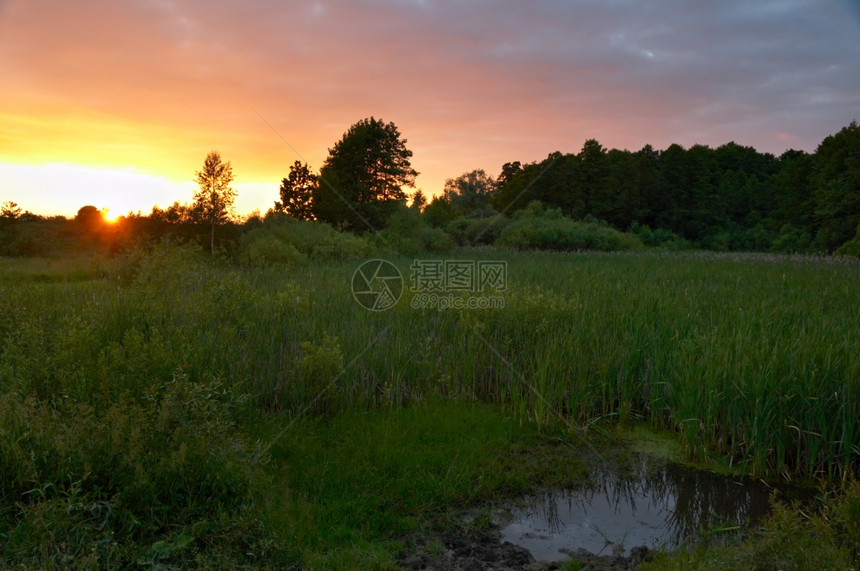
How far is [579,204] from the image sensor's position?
167ft

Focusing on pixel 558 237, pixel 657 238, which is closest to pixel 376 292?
pixel 558 237

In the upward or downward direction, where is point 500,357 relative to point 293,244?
downward

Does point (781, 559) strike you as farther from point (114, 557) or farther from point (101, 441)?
point (101, 441)

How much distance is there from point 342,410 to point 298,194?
24.3 metres

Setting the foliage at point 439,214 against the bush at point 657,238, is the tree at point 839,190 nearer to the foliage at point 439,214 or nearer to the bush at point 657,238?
the bush at point 657,238

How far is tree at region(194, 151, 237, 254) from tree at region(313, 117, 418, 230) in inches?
308

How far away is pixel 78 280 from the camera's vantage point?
14500mm

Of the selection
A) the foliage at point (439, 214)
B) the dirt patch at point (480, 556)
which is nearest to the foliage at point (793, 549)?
the dirt patch at point (480, 556)

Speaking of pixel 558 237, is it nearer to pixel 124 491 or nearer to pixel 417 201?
pixel 417 201

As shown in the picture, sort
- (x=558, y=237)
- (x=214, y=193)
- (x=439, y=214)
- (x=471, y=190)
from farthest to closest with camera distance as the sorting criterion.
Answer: (x=471, y=190)
(x=439, y=214)
(x=558, y=237)
(x=214, y=193)

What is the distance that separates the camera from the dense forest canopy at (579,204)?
20.0 m

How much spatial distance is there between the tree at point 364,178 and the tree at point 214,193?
7.82 m

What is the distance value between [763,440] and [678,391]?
3.53 ft

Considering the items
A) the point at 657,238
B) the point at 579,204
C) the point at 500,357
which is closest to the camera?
the point at 500,357
